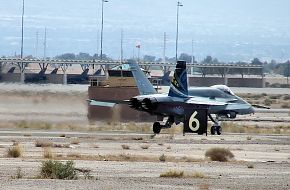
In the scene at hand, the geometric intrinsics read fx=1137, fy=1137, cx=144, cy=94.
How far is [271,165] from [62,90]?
1342 inches

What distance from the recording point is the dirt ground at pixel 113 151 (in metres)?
30.3

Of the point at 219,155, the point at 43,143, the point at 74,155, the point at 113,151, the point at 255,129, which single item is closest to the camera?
the point at 74,155

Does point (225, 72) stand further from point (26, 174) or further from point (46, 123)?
point (26, 174)

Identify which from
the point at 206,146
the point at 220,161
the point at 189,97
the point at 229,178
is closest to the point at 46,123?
the point at 189,97

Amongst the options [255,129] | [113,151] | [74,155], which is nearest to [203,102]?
[255,129]

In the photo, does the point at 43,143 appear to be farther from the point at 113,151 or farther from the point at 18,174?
the point at 18,174

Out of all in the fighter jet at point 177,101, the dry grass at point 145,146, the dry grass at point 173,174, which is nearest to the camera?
the dry grass at point 173,174

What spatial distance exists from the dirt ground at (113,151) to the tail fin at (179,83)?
2337 millimetres

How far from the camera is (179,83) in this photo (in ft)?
214

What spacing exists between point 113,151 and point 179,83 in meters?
19.5

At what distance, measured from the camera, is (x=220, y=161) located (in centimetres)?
4141

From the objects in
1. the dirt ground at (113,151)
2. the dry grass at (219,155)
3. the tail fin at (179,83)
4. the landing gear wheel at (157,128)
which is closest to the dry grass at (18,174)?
the dirt ground at (113,151)

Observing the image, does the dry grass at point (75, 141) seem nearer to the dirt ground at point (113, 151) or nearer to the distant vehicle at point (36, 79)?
the dirt ground at point (113, 151)

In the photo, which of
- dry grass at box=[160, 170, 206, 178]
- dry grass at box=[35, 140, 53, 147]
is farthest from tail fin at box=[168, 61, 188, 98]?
dry grass at box=[160, 170, 206, 178]
